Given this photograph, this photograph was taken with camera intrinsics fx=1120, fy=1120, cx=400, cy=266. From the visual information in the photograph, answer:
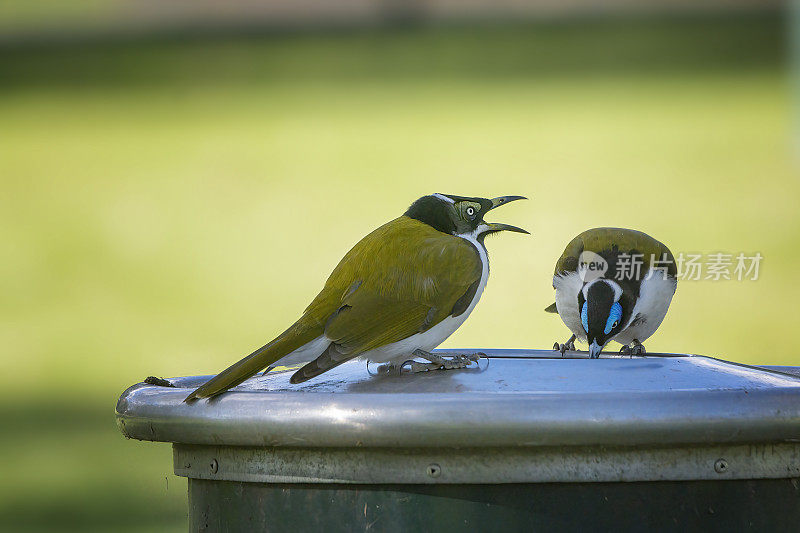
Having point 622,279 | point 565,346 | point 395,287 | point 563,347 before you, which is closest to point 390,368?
point 395,287

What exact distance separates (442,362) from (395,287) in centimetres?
23

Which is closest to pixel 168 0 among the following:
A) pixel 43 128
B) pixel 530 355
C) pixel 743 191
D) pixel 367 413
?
pixel 43 128

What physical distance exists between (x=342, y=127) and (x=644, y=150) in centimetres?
230

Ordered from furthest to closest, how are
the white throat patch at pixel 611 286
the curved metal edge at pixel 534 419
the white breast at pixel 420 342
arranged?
the white throat patch at pixel 611 286 → the white breast at pixel 420 342 → the curved metal edge at pixel 534 419

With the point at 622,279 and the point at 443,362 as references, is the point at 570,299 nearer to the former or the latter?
the point at 622,279

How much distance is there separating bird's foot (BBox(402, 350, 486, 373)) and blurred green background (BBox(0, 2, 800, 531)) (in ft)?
16.6

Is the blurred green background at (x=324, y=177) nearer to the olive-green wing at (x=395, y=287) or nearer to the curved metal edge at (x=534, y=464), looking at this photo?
the olive-green wing at (x=395, y=287)

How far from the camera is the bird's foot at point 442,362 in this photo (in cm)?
246

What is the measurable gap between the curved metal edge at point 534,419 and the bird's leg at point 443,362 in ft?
1.59

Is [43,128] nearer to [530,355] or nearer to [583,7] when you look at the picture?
[583,7]

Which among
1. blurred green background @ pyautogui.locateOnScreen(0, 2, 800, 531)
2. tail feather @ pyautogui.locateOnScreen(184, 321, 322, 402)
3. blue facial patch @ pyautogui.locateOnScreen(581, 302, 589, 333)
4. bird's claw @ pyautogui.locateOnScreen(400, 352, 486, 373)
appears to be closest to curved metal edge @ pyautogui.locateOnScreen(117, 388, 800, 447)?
tail feather @ pyautogui.locateOnScreen(184, 321, 322, 402)

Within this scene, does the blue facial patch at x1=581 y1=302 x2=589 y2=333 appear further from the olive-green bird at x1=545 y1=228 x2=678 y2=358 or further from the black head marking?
the black head marking

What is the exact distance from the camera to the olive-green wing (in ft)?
8.25

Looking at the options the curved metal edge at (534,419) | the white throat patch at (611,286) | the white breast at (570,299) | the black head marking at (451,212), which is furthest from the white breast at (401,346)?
the white breast at (570,299)
